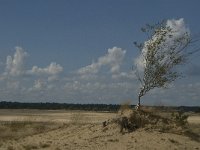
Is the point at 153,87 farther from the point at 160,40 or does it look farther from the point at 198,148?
the point at 198,148

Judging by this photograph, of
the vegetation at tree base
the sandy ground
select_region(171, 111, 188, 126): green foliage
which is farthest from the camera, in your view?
select_region(171, 111, 188, 126): green foliage

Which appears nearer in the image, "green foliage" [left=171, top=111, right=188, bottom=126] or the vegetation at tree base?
the vegetation at tree base

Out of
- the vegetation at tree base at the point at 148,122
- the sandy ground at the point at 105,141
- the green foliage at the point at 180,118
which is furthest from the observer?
the green foliage at the point at 180,118

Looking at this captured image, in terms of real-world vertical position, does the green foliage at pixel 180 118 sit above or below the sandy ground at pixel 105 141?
above

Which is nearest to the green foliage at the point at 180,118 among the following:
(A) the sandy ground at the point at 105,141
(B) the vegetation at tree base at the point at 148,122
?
(B) the vegetation at tree base at the point at 148,122

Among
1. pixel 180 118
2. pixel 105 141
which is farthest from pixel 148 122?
pixel 105 141

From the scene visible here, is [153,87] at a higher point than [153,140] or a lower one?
higher

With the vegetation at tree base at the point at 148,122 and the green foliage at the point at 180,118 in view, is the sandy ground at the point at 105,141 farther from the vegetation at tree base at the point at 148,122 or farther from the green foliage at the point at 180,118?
the green foliage at the point at 180,118

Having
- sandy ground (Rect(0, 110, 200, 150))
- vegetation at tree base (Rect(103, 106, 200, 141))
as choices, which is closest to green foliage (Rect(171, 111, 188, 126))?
vegetation at tree base (Rect(103, 106, 200, 141))

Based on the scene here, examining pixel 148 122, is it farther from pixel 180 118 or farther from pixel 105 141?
pixel 105 141

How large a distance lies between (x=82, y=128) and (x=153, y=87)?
4322mm

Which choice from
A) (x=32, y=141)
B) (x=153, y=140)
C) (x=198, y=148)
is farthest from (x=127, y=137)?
(x=32, y=141)

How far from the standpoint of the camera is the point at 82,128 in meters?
28.5

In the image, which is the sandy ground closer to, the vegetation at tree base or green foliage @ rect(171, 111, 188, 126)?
the vegetation at tree base
